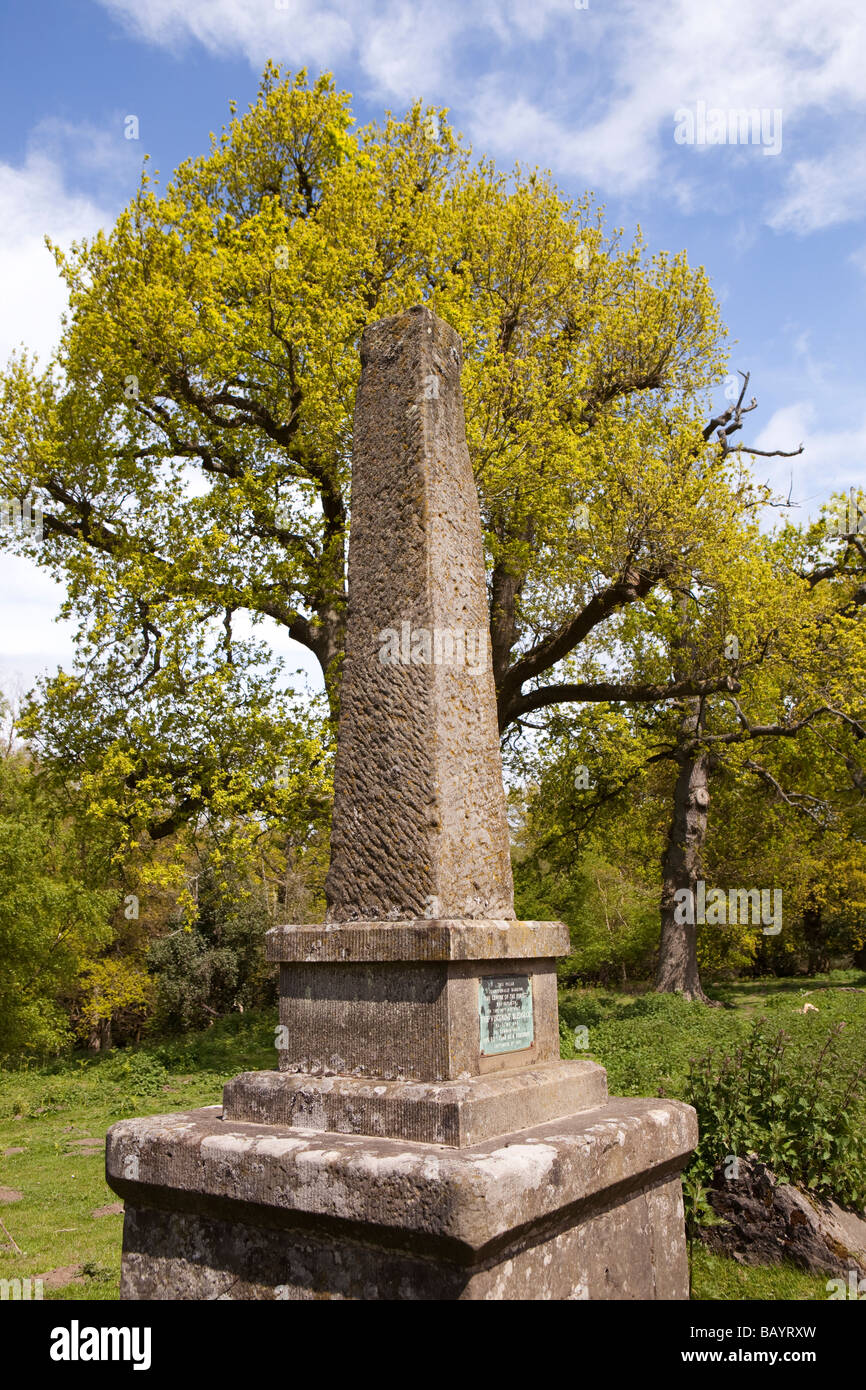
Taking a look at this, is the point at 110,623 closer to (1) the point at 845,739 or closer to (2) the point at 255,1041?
(2) the point at 255,1041

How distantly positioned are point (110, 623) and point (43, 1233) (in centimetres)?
812

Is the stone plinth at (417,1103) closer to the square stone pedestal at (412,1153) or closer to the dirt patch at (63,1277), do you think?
the square stone pedestal at (412,1153)

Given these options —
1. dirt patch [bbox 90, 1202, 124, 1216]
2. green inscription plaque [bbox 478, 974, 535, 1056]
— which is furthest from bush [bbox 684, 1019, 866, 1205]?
dirt patch [bbox 90, 1202, 124, 1216]

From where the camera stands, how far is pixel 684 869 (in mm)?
19531

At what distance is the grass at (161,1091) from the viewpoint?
6.33m

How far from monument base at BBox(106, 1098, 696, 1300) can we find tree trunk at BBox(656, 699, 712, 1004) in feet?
53.1

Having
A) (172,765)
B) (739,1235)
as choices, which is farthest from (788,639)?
(739,1235)

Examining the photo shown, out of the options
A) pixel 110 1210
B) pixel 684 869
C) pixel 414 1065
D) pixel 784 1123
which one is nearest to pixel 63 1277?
pixel 110 1210

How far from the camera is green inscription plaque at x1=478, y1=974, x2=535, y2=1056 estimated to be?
11.4 ft

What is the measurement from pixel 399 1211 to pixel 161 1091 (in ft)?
41.8

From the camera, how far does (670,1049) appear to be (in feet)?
40.0

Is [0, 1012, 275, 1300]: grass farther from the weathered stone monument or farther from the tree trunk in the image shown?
the tree trunk

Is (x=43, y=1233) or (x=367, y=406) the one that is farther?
(x=43, y=1233)

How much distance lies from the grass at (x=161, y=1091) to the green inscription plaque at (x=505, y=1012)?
2974 millimetres
